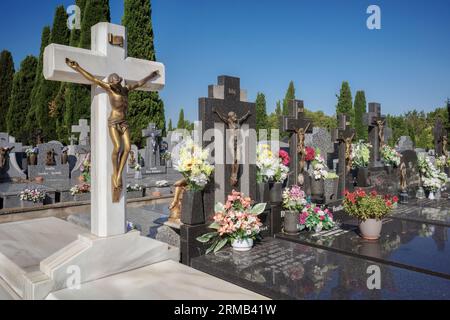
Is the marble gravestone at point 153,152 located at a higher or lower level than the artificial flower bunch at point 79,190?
higher

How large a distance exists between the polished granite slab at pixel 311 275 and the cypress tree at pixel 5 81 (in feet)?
103

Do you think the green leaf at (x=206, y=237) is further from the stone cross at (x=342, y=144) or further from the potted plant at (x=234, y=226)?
the stone cross at (x=342, y=144)

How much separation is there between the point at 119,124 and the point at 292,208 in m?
3.23

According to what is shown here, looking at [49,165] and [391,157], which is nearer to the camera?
[391,157]

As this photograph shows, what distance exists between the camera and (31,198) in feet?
27.8

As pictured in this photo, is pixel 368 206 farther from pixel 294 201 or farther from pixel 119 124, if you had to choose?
pixel 119 124

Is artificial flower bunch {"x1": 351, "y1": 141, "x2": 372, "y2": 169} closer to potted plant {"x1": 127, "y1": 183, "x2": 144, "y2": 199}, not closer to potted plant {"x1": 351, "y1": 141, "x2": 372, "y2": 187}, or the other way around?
potted plant {"x1": 351, "y1": 141, "x2": 372, "y2": 187}

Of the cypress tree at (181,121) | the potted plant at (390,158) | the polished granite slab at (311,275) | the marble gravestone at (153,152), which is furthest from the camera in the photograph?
the cypress tree at (181,121)

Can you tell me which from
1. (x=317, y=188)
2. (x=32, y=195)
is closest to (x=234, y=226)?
(x=317, y=188)

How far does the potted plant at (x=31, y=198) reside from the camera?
8.41 metres

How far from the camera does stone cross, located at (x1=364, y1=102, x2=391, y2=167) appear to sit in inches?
375

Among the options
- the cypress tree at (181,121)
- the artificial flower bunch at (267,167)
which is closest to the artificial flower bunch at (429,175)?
the artificial flower bunch at (267,167)

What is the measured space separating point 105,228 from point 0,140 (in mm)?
11943

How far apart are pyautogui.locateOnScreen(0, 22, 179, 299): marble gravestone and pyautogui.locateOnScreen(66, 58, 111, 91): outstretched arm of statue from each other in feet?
0.16
